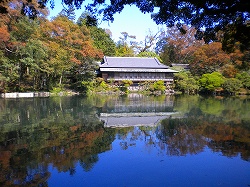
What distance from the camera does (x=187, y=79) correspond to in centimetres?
2638

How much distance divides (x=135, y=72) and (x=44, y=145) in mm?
22115

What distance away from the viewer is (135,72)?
27.8 m

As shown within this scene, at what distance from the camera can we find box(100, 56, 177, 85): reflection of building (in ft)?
90.4

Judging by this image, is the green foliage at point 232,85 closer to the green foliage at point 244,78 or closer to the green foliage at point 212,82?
the green foliage at point 212,82

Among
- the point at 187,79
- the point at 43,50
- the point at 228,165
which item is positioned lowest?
the point at 228,165

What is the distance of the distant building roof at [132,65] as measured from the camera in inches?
1097

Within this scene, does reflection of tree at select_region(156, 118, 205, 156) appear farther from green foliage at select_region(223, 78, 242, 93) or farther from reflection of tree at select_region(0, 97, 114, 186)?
green foliage at select_region(223, 78, 242, 93)

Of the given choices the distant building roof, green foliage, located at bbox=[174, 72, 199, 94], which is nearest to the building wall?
the distant building roof

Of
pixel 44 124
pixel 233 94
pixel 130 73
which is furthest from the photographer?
pixel 130 73

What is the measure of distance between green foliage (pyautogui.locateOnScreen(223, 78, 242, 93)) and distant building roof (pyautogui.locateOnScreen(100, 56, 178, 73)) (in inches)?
235

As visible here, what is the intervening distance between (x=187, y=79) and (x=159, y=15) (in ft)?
72.9

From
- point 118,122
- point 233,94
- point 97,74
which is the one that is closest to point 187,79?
point 233,94

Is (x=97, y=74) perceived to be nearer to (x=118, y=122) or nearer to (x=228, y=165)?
(x=118, y=122)

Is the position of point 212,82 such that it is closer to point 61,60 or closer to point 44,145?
point 61,60
